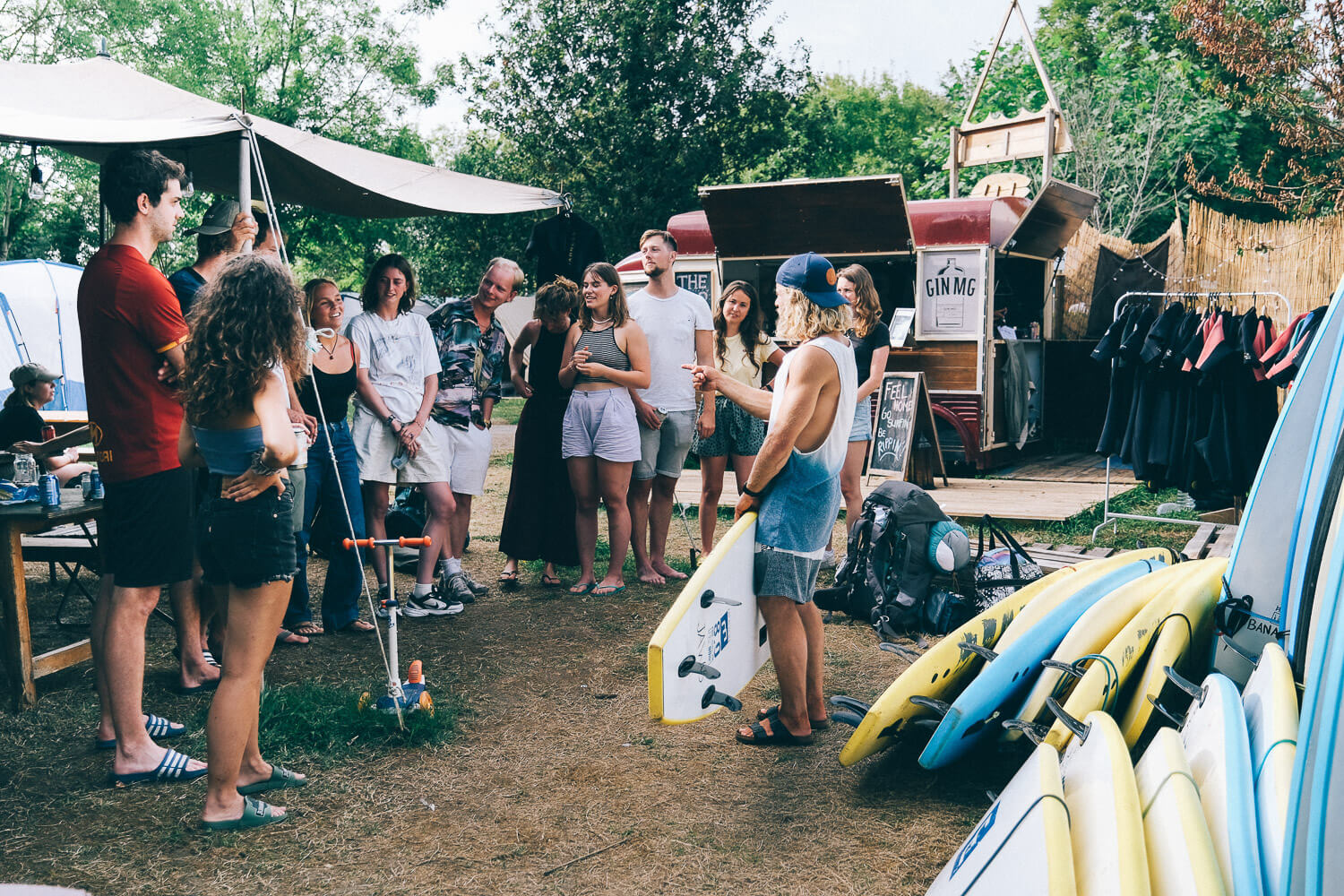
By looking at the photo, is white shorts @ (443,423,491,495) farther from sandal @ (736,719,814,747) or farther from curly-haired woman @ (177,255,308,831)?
curly-haired woman @ (177,255,308,831)

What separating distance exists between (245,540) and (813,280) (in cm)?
195

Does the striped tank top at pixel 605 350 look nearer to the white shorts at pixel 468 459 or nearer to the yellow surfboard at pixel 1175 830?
the white shorts at pixel 468 459

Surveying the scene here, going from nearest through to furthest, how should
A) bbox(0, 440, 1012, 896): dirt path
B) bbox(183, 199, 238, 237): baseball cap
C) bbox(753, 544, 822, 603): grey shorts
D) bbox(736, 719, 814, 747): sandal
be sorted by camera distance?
bbox(0, 440, 1012, 896): dirt path, bbox(753, 544, 822, 603): grey shorts, bbox(736, 719, 814, 747): sandal, bbox(183, 199, 238, 237): baseball cap

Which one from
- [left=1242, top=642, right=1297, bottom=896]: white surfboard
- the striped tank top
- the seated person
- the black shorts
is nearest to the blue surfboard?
[left=1242, top=642, right=1297, bottom=896]: white surfboard

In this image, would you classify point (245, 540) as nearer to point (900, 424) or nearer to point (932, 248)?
point (900, 424)

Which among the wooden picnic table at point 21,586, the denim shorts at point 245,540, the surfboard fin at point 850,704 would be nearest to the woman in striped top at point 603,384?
the surfboard fin at point 850,704

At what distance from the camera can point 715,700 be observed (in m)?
3.04

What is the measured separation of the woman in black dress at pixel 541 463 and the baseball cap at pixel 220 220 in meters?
1.85

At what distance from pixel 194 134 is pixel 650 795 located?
287 centimetres

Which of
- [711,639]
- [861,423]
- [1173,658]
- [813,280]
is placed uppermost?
[813,280]

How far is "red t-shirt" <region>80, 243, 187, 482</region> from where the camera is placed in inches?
124

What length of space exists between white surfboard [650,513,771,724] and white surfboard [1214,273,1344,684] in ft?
5.11

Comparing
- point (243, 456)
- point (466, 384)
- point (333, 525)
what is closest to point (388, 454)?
point (333, 525)

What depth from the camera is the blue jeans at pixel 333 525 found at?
457cm
